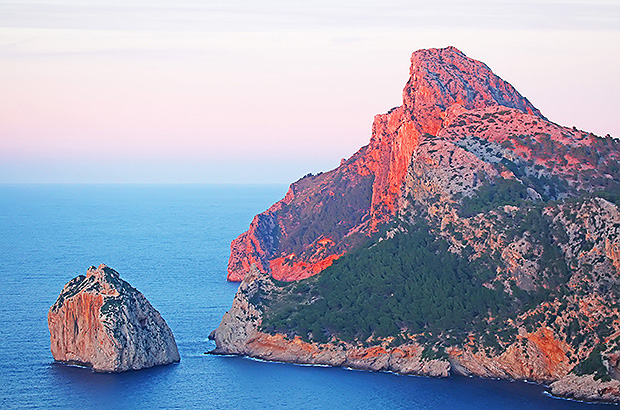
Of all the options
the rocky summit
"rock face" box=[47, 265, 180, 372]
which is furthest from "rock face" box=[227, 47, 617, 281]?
"rock face" box=[47, 265, 180, 372]

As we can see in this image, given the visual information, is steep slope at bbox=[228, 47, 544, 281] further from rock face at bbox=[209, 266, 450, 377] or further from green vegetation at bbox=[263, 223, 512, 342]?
rock face at bbox=[209, 266, 450, 377]

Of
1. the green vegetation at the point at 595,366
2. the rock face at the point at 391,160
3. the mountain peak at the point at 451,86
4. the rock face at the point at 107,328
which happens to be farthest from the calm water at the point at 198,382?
the mountain peak at the point at 451,86

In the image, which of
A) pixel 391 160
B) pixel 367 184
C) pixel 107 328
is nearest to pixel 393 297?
pixel 107 328

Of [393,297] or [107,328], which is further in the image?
[393,297]

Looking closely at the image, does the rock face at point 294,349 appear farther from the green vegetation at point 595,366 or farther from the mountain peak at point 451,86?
the mountain peak at point 451,86

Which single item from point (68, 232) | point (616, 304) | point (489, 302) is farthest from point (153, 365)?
point (68, 232)

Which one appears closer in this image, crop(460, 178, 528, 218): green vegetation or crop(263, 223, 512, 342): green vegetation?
crop(263, 223, 512, 342): green vegetation

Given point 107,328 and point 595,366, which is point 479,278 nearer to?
point 595,366
